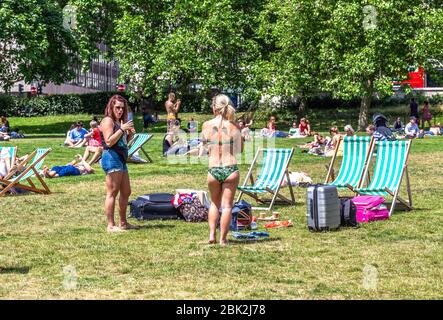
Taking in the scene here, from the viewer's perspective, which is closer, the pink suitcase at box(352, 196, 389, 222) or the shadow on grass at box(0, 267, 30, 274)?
the shadow on grass at box(0, 267, 30, 274)

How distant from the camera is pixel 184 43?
46.4 metres

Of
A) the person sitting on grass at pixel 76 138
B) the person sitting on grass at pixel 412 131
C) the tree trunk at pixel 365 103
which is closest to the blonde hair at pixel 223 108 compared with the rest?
the person sitting on grass at pixel 76 138

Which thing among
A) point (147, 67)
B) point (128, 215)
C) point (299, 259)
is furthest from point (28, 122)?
point (299, 259)

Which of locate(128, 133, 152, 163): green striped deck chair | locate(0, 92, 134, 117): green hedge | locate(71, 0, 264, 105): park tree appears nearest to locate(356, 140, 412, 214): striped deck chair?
locate(128, 133, 152, 163): green striped deck chair

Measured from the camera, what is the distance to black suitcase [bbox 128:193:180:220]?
1325 cm

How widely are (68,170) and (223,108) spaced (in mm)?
11073

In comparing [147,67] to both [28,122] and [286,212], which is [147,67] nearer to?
[28,122]

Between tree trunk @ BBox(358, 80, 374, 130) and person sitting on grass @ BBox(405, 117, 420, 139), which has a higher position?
tree trunk @ BBox(358, 80, 374, 130)

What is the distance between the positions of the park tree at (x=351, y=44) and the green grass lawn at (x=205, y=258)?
27207 millimetres

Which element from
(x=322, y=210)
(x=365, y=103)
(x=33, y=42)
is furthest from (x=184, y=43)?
(x=322, y=210)

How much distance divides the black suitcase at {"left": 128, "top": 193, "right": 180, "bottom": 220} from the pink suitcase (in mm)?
2427

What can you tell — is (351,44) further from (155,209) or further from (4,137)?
(155,209)

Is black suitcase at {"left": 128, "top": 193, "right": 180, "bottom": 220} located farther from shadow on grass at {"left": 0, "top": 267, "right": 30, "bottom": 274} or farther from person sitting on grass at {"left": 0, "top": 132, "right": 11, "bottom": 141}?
person sitting on grass at {"left": 0, "top": 132, "right": 11, "bottom": 141}

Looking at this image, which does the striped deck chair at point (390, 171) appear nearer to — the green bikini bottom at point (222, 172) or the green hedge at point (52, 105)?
the green bikini bottom at point (222, 172)
